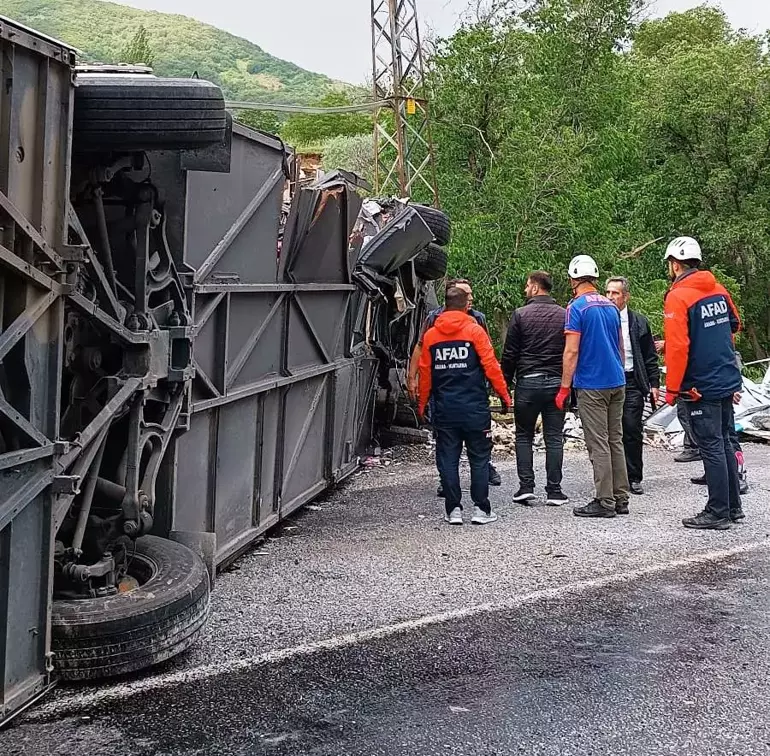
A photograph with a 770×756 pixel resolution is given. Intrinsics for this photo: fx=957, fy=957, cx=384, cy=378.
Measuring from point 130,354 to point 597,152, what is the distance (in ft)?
69.3

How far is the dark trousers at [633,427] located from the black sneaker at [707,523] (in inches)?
52.5

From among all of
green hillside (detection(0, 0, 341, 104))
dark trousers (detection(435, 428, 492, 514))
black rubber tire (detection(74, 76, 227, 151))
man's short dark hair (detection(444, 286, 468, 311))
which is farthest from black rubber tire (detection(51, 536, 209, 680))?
green hillside (detection(0, 0, 341, 104))

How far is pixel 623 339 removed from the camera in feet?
29.3

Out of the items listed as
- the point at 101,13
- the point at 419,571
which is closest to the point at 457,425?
the point at 419,571

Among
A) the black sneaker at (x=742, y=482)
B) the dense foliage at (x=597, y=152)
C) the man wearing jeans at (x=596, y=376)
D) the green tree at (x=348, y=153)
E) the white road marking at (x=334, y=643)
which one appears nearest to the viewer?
the white road marking at (x=334, y=643)

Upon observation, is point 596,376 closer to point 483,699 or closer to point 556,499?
point 556,499

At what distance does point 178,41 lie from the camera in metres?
129

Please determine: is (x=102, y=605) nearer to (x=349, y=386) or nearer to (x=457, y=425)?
(x=457, y=425)

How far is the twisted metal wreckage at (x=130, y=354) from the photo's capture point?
3717mm

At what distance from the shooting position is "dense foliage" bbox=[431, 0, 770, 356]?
19.9m

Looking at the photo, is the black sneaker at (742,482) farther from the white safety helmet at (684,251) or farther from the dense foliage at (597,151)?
the dense foliage at (597,151)

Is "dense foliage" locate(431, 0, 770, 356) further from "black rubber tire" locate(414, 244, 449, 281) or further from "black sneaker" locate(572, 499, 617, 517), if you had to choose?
"black sneaker" locate(572, 499, 617, 517)

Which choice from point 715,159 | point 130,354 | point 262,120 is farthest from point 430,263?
point 262,120

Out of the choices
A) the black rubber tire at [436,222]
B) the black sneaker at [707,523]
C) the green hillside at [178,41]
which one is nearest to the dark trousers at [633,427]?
the black sneaker at [707,523]
